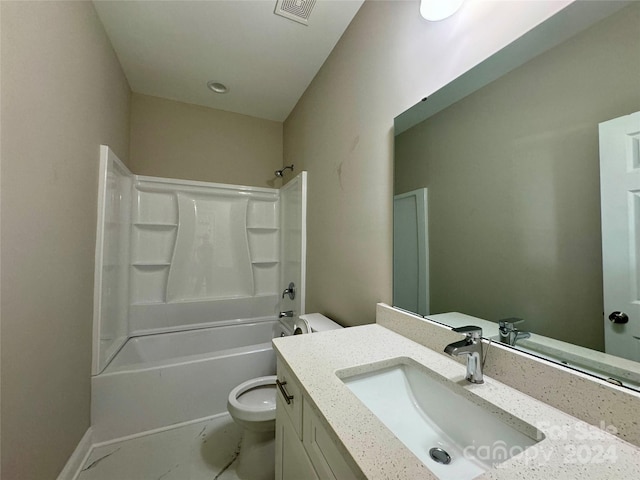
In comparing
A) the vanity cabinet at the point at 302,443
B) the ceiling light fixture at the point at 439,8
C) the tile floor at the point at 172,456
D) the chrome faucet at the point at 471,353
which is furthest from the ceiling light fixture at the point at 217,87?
the tile floor at the point at 172,456

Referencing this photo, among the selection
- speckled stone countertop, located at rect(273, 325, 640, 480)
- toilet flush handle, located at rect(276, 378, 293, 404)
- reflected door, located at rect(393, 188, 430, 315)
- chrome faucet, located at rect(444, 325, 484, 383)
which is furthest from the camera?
reflected door, located at rect(393, 188, 430, 315)

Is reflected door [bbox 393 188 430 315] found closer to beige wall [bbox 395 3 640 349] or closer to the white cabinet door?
beige wall [bbox 395 3 640 349]

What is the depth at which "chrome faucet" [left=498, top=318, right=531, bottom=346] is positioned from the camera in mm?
716

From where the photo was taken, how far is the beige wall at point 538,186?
0.60 metres

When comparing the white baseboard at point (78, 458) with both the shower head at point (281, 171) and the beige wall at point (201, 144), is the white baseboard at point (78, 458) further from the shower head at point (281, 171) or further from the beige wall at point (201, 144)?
the shower head at point (281, 171)

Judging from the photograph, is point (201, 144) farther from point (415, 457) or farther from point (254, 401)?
point (415, 457)

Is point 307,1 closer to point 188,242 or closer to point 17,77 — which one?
point 17,77

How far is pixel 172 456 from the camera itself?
1433 millimetres

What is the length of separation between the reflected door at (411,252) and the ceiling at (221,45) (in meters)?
1.29

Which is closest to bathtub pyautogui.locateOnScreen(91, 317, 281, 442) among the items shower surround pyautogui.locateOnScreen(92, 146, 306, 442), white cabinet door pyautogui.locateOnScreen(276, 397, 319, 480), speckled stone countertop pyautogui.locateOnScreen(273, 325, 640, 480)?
shower surround pyautogui.locateOnScreen(92, 146, 306, 442)

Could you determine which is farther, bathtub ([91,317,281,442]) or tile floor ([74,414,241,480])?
bathtub ([91,317,281,442])

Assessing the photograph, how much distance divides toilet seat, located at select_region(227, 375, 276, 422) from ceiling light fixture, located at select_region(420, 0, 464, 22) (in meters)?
1.92

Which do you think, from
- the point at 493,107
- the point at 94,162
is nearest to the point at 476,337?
the point at 493,107

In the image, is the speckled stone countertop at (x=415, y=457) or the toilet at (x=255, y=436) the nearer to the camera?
the speckled stone countertop at (x=415, y=457)
